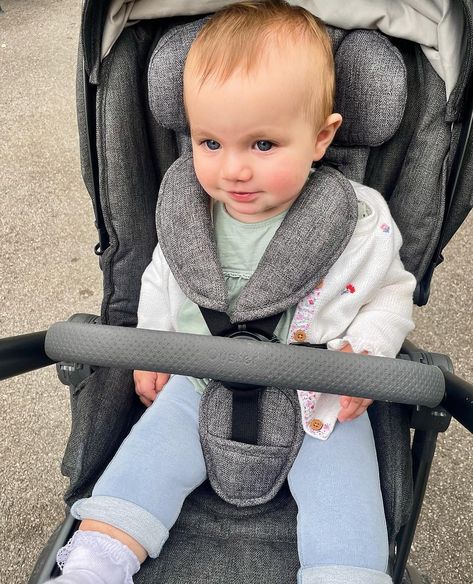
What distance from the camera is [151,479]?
0.93m

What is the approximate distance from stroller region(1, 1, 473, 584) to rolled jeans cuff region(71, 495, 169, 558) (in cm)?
4

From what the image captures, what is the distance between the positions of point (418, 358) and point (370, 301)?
0.13 m

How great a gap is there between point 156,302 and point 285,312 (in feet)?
0.78

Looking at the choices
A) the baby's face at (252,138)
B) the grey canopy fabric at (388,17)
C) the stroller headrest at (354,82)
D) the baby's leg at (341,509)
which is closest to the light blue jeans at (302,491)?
the baby's leg at (341,509)

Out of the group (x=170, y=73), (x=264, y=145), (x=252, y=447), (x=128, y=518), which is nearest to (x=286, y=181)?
(x=264, y=145)

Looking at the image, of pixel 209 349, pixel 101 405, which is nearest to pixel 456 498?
pixel 101 405

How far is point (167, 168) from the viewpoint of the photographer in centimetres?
117

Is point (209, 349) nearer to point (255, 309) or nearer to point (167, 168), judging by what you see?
point (255, 309)

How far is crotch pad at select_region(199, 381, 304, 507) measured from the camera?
96cm

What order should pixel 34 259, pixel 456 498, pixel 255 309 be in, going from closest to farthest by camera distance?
1. pixel 255 309
2. pixel 456 498
3. pixel 34 259

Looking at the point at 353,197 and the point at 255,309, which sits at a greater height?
the point at 353,197

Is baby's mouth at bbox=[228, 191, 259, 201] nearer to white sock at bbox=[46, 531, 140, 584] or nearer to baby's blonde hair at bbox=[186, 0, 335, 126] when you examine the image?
baby's blonde hair at bbox=[186, 0, 335, 126]

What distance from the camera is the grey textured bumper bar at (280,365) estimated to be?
673 millimetres

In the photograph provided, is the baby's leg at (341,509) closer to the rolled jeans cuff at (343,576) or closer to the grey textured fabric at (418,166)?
the rolled jeans cuff at (343,576)
